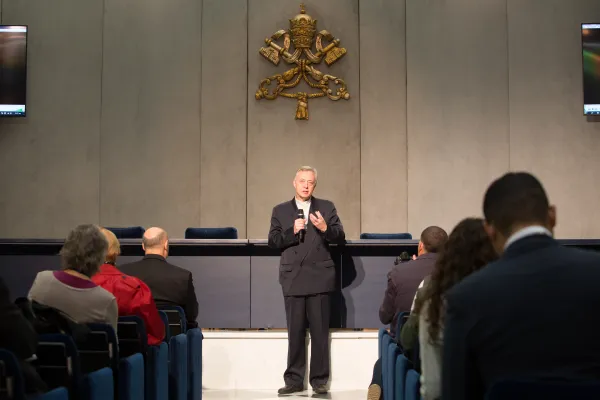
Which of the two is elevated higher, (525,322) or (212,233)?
(212,233)

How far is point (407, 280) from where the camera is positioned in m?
4.63

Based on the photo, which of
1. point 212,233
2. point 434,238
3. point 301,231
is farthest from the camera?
point 212,233

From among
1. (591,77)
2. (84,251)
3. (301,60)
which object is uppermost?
(301,60)

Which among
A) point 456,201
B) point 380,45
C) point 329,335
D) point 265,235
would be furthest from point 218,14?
point 329,335

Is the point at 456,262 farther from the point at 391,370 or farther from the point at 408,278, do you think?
the point at 408,278

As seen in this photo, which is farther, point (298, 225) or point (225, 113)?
point (225, 113)

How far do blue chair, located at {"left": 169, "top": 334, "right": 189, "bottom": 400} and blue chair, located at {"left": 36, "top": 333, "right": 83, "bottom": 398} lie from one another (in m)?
1.60

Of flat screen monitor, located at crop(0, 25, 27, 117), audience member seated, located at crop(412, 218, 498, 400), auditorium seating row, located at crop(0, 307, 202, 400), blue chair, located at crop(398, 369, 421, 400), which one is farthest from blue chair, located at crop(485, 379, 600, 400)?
flat screen monitor, located at crop(0, 25, 27, 117)

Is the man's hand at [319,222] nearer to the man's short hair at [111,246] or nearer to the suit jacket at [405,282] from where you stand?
the suit jacket at [405,282]

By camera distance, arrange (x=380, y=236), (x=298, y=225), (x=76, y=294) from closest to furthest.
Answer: (x=76, y=294)
(x=298, y=225)
(x=380, y=236)

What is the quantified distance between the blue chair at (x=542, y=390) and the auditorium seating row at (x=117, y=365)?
1.27m

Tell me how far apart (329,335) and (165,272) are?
173 centimetres

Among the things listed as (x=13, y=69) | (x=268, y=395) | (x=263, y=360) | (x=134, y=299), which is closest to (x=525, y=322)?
(x=134, y=299)

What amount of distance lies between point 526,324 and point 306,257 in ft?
14.1
